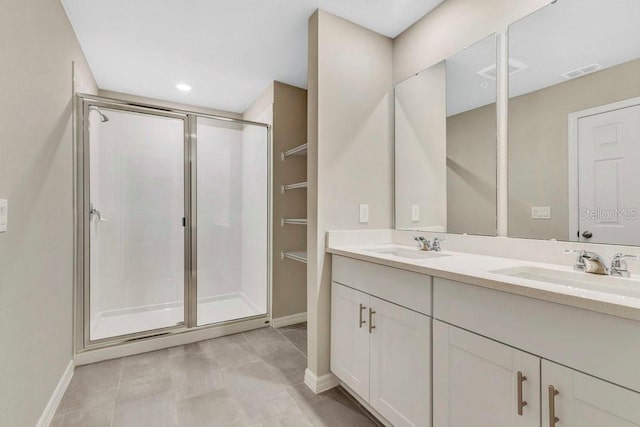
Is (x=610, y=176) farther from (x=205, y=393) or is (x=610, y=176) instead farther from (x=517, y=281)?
(x=205, y=393)

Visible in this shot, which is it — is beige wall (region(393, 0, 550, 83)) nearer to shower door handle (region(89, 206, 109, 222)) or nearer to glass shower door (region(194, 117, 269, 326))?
glass shower door (region(194, 117, 269, 326))

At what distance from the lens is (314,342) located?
6.40 ft

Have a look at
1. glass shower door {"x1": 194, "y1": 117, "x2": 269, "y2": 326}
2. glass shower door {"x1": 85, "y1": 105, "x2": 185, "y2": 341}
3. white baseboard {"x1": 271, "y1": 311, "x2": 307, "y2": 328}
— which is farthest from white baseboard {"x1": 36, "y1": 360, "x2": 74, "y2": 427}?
white baseboard {"x1": 271, "y1": 311, "x2": 307, "y2": 328}

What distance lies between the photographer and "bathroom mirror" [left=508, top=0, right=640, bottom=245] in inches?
46.2

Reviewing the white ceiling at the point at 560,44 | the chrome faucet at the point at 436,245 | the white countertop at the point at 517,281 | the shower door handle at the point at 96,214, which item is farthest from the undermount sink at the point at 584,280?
the shower door handle at the point at 96,214

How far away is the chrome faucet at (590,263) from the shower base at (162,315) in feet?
8.57

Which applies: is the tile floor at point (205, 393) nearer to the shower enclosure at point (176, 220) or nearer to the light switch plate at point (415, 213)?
the shower enclosure at point (176, 220)

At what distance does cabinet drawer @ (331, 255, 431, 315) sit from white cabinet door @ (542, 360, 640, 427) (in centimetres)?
46

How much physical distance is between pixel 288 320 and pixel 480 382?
2237 mm

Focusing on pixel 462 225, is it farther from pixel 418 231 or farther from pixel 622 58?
pixel 622 58

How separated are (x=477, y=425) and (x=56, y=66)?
2.87 meters

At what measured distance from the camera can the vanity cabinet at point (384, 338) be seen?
1.30 metres

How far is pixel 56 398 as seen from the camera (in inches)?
68.8

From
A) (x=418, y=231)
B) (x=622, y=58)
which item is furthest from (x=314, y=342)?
(x=622, y=58)
